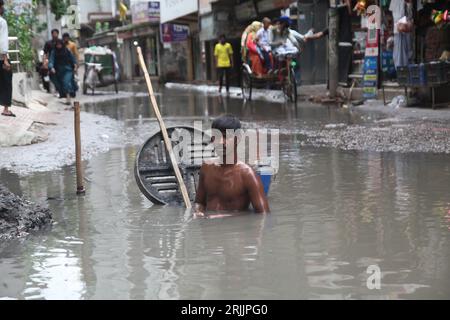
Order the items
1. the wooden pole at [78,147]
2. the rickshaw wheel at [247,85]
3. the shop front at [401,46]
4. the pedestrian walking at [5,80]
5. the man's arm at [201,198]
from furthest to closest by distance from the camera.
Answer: the rickshaw wheel at [247,85] < the shop front at [401,46] < the pedestrian walking at [5,80] < the wooden pole at [78,147] < the man's arm at [201,198]

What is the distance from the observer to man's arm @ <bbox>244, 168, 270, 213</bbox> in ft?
14.3

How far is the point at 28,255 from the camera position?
3770 millimetres

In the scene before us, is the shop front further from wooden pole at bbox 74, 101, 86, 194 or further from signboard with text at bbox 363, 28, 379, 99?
wooden pole at bbox 74, 101, 86, 194

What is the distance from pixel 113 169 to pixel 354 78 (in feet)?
28.7

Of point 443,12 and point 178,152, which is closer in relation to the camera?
point 178,152

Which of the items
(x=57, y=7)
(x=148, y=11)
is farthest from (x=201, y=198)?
(x=148, y=11)

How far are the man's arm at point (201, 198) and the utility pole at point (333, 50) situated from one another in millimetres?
10002

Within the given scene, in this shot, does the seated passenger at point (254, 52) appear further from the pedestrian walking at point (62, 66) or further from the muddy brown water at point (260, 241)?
the muddy brown water at point (260, 241)

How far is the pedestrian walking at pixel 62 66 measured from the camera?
1393 cm

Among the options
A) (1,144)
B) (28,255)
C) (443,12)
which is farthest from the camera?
(443,12)

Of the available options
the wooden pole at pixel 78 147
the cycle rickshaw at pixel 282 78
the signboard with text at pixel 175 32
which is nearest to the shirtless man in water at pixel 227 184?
the wooden pole at pixel 78 147
